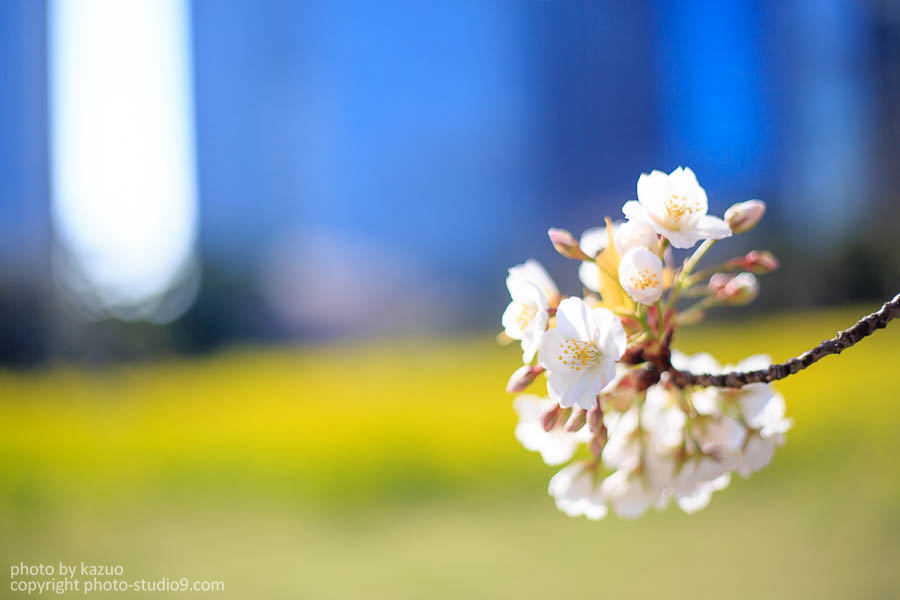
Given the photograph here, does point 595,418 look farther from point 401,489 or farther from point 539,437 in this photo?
point 401,489

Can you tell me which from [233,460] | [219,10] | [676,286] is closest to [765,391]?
[676,286]

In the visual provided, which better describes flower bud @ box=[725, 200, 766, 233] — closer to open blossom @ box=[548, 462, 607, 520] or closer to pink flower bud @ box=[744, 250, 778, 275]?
pink flower bud @ box=[744, 250, 778, 275]

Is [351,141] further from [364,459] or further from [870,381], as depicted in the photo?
[870,381]

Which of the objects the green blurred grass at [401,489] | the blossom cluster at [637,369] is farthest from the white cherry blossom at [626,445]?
the green blurred grass at [401,489]

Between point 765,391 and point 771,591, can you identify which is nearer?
point 765,391

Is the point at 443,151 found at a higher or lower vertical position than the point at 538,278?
higher

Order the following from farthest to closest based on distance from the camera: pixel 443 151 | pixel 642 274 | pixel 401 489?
1. pixel 443 151
2. pixel 401 489
3. pixel 642 274

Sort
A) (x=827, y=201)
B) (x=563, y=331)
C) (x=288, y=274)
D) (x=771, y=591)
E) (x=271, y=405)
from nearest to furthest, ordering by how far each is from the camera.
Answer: (x=563, y=331)
(x=771, y=591)
(x=271, y=405)
(x=827, y=201)
(x=288, y=274)

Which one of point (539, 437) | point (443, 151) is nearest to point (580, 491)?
point (539, 437)
